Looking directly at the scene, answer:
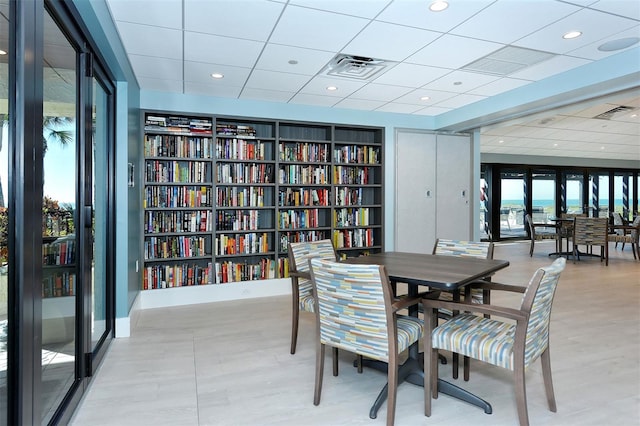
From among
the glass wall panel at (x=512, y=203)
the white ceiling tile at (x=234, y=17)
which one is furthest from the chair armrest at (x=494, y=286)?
the glass wall panel at (x=512, y=203)

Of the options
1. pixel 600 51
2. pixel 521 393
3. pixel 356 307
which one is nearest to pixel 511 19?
pixel 600 51

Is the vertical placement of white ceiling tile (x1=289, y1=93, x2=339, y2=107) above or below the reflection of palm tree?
above

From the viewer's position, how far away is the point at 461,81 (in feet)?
14.2

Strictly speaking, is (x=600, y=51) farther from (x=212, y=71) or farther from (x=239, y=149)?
(x=239, y=149)

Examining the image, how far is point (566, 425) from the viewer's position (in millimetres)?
2094

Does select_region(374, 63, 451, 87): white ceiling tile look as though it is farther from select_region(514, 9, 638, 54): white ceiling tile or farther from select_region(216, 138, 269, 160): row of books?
select_region(216, 138, 269, 160): row of books

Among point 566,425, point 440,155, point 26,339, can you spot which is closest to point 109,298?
point 26,339

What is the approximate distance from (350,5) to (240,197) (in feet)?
9.84

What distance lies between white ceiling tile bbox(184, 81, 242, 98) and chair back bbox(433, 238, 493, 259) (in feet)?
9.47

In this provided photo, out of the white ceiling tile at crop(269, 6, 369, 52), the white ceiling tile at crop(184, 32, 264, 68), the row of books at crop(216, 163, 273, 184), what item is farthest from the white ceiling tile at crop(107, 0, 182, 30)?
the row of books at crop(216, 163, 273, 184)

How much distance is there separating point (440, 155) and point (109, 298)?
484 centimetres

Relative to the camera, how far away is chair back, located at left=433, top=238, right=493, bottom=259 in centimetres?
318

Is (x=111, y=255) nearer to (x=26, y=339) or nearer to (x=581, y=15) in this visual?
(x=26, y=339)

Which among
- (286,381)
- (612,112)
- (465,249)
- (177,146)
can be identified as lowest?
(286,381)
